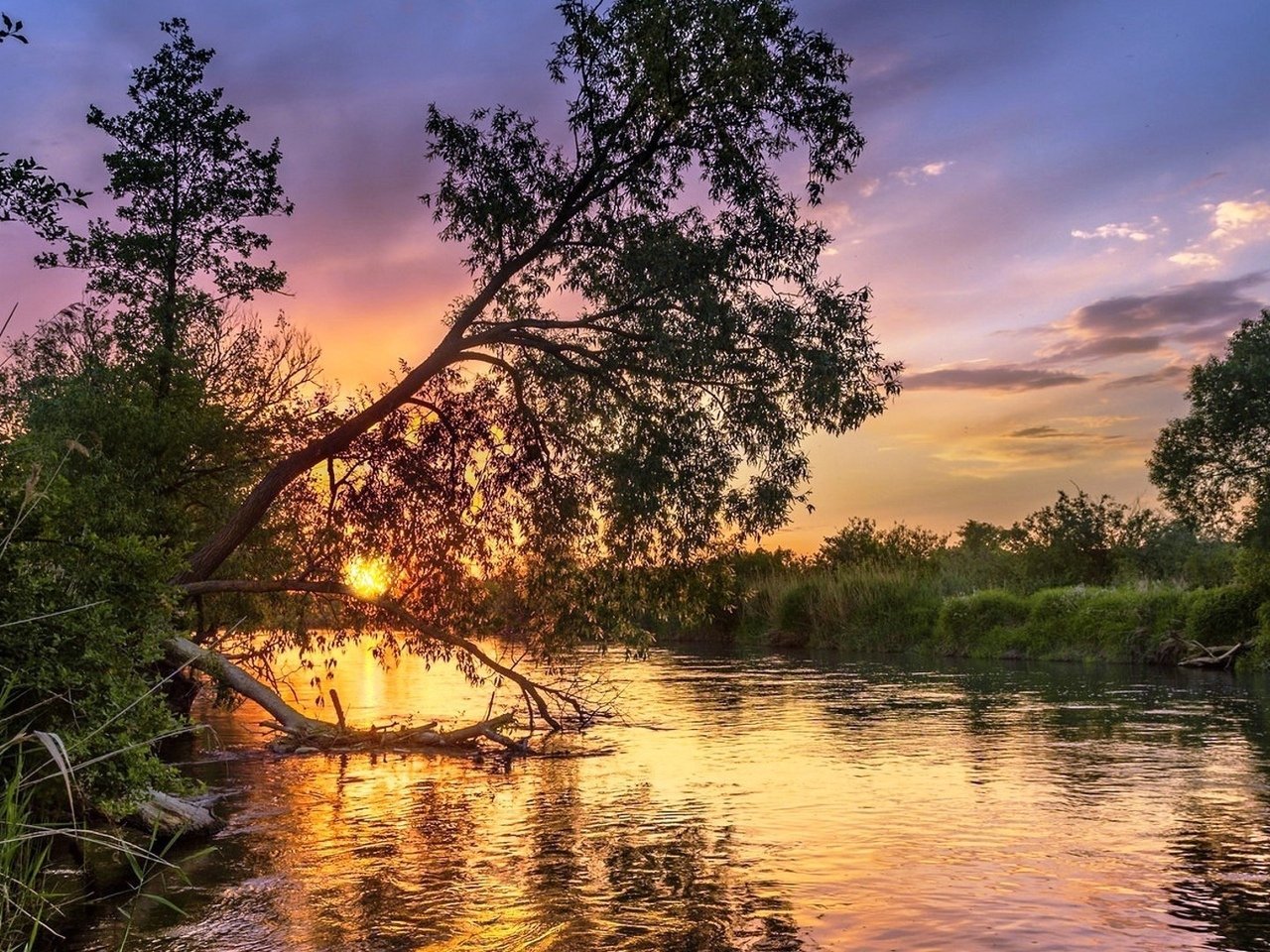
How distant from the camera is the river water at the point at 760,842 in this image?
11.4 meters

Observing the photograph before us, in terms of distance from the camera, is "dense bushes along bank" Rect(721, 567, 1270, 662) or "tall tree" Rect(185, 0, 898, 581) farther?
"dense bushes along bank" Rect(721, 567, 1270, 662)

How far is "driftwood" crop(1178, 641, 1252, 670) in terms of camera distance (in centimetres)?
4080

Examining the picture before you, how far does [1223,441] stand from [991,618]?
515 inches

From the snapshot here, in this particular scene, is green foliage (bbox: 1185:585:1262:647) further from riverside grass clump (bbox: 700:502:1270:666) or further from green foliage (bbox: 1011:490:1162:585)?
green foliage (bbox: 1011:490:1162:585)

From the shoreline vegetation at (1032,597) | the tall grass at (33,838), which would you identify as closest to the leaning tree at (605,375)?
the tall grass at (33,838)

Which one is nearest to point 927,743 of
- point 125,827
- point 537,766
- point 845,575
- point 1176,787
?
point 1176,787

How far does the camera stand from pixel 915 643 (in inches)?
Result: 2218

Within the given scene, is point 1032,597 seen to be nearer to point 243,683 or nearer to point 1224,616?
point 1224,616

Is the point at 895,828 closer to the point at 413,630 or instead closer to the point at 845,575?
the point at 413,630

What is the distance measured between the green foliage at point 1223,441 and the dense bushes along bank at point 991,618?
11.6 ft

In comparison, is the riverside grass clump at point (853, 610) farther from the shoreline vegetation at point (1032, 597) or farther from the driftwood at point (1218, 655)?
the driftwood at point (1218, 655)

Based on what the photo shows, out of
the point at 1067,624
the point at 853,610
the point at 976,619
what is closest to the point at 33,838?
the point at 1067,624

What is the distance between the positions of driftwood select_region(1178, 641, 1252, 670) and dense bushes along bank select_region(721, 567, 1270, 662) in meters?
0.79

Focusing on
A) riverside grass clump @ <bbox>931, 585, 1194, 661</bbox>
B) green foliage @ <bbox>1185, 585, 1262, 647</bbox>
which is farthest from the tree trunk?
riverside grass clump @ <bbox>931, 585, 1194, 661</bbox>
